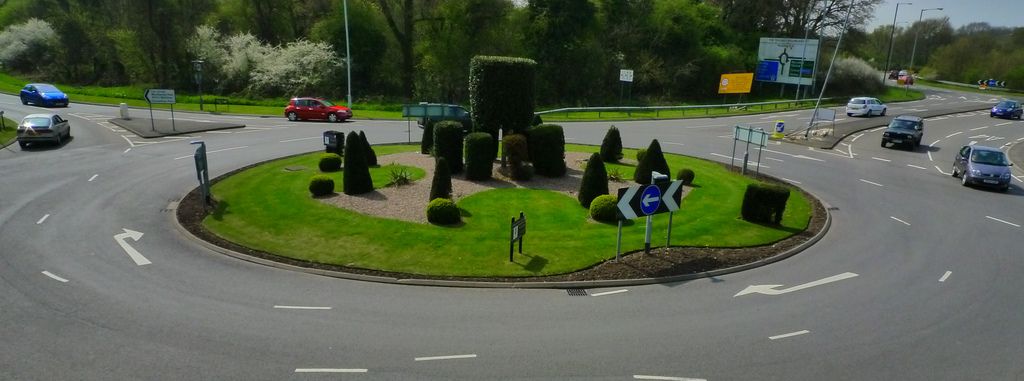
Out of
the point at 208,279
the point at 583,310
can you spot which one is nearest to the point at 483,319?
the point at 583,310

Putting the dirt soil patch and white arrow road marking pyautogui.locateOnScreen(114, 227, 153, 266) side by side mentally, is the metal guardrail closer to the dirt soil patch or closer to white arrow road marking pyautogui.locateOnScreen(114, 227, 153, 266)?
the dirt soil patch

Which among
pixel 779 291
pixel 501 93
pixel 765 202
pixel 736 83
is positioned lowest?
pixel 779 291

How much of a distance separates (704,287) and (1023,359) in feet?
19.3

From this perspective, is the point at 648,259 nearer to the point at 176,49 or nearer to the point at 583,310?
the point at 583,310

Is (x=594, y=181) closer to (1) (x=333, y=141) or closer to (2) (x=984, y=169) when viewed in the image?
(1) (x=333, y=141)

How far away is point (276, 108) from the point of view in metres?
51.9

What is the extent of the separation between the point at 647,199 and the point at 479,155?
360 inches

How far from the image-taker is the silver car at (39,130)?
29.0 m

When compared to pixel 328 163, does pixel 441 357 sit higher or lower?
lower

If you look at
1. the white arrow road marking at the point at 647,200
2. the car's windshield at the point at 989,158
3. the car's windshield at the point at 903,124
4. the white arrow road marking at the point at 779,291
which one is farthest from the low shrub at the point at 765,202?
the car's windshield at the point at 903,124

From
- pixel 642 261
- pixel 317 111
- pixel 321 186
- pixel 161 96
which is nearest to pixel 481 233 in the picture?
pixel 642 261

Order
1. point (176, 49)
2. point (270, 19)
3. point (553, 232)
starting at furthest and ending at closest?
point (270, 19) < point (176, 49) < point (553, 232)

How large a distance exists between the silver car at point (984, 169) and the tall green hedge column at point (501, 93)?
1961cm

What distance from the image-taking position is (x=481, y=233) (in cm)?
1727
